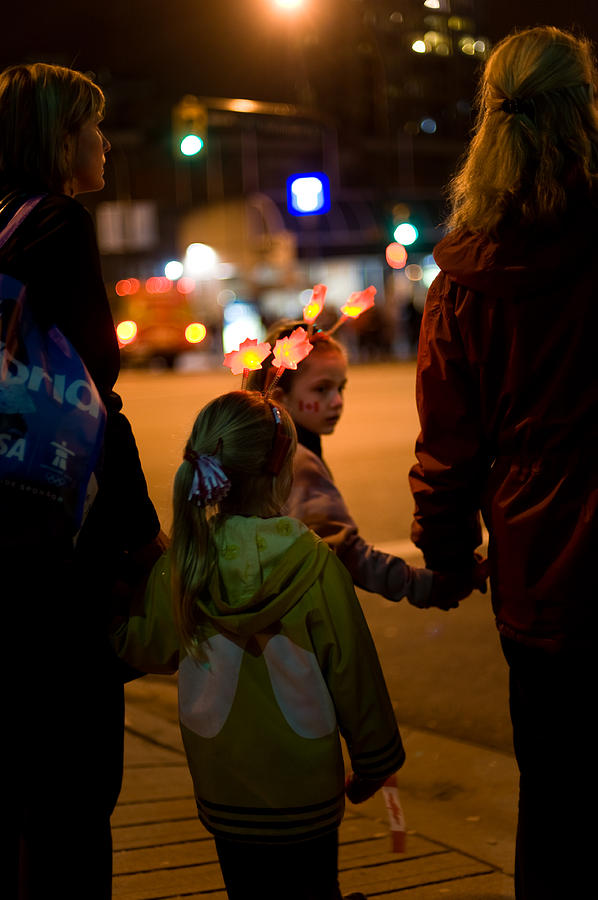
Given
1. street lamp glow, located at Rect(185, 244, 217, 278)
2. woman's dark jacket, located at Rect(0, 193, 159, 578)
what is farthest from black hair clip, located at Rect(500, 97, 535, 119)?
street lamp glow, located at Rect(185, 244, 217, 278)

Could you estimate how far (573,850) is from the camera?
7.44ft

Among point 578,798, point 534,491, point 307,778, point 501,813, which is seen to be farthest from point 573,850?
point 501,813

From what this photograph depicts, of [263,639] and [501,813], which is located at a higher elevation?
[263,639]

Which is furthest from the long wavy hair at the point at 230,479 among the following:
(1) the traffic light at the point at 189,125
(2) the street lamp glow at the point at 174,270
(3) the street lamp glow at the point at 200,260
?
(2) the street lamp glow at the point at 174,270

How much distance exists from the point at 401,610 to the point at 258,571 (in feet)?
13.6

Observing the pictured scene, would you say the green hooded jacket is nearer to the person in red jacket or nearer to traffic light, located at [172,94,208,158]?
the person in red jacket

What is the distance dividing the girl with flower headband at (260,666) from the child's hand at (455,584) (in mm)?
415

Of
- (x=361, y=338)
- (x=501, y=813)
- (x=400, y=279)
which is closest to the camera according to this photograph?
(x=501, y=813)

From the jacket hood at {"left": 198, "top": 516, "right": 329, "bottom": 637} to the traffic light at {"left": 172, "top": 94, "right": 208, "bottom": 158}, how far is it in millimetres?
17452

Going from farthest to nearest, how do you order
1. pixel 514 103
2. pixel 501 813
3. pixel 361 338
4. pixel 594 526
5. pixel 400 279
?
pixel 400 279 < pixel 361 338 < pixel 501 813 < pixel 514 103 < pixel 594 526

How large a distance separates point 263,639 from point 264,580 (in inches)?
4.8

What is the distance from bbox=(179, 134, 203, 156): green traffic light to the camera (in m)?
18.9

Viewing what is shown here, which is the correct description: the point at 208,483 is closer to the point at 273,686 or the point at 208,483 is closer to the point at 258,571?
the point at 258,571

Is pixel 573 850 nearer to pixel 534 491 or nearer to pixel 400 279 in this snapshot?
pixel 534 491
